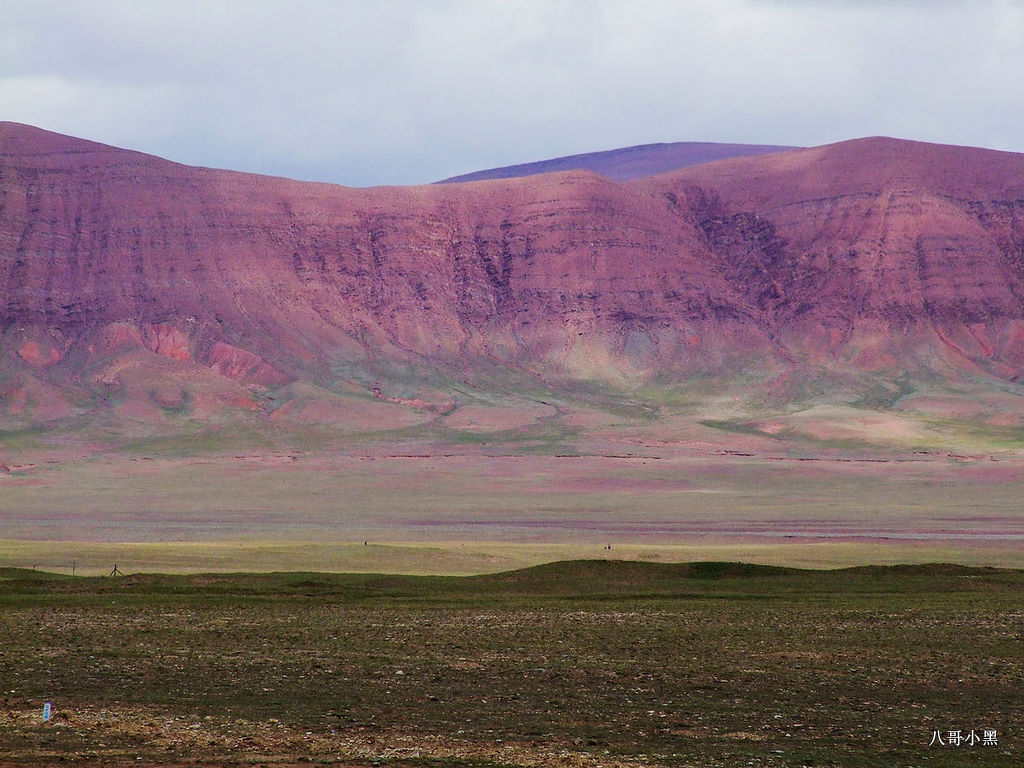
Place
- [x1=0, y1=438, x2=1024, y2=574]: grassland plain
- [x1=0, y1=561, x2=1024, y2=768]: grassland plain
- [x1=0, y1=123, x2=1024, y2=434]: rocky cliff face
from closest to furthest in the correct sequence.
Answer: [x1=0, y1=561, x2=1024, y2=768]: grassland plain → [x1=0, y1=438, x2=1024, y2=574]: grassland plain → [x1=0, y1=123, x2=1024, y2=434]: rocky cliff face

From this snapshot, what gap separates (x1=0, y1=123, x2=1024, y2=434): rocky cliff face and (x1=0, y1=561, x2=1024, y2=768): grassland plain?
93.2m

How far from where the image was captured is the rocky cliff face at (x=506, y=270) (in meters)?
Answer: 128

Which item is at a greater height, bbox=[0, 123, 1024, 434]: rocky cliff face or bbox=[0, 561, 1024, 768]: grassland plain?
bbox=[0, 123, 1024, 434]: rocky cliff face

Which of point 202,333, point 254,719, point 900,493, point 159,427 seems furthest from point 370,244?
point 254,719

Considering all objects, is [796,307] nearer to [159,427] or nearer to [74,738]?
[159,427]

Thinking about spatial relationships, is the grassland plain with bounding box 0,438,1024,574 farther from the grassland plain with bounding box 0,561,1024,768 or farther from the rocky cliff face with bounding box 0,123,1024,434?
the rocky cliff face with bounding box 0,123,1024,434

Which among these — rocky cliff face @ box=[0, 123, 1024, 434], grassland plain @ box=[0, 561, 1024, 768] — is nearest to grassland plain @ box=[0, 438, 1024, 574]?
grassland plain @ box=[0, 561, 1024, 768]

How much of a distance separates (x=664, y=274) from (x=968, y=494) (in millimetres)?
60835

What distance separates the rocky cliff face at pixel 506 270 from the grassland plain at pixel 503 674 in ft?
306

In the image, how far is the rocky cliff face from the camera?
420ft

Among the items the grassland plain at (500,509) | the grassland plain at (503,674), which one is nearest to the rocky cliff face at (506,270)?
the grassland plain at (500,509)

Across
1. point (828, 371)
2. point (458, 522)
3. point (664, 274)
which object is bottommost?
point (458, 522)

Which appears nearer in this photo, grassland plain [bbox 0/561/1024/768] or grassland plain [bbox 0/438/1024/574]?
grassland plain [bbox 0/561/1024/768]

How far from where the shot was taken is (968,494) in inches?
3297
